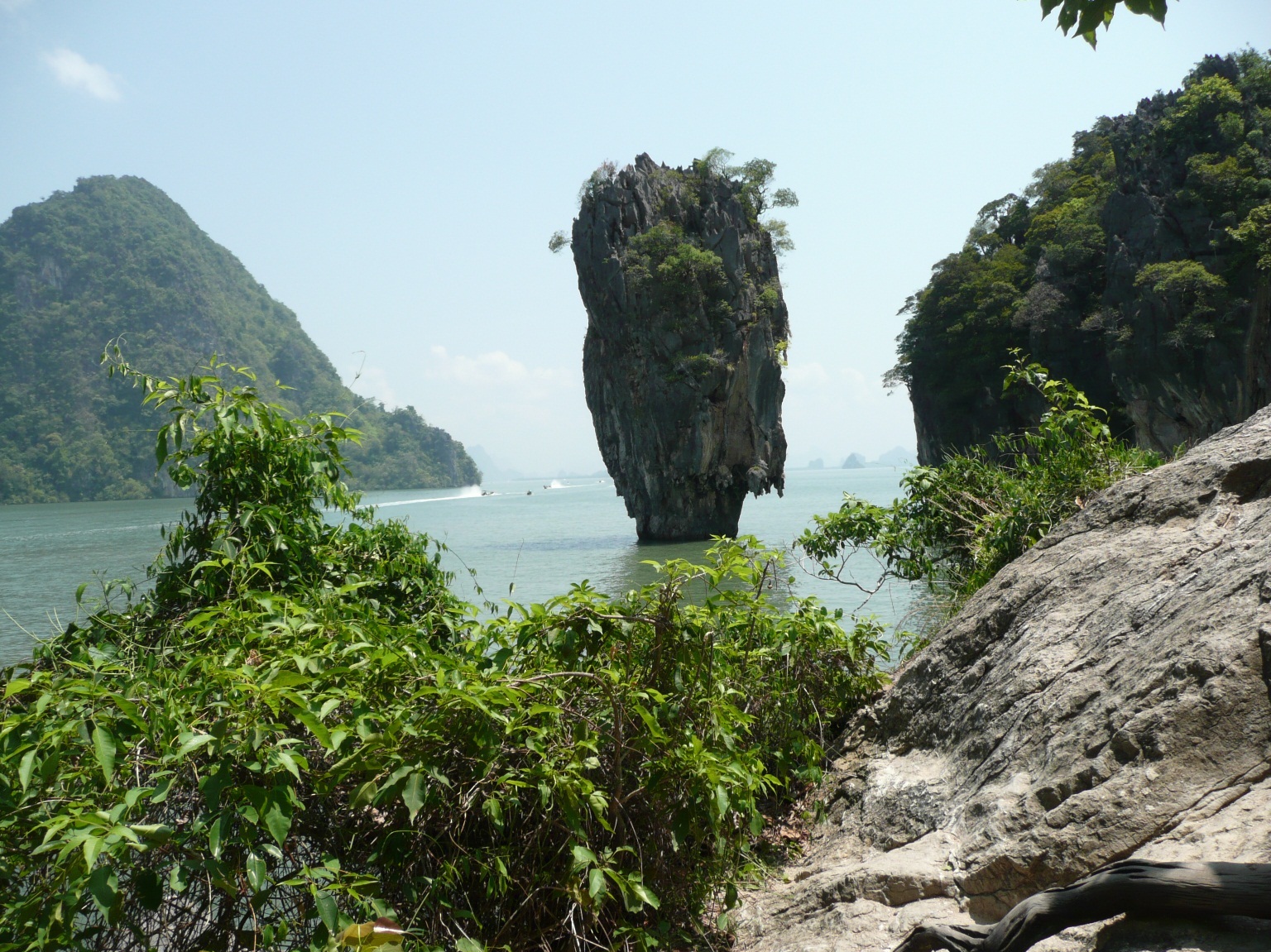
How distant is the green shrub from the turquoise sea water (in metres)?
0.57

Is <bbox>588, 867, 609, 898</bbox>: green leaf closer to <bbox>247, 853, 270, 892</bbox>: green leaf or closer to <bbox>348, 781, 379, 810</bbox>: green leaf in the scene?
<bbox>348, 781, 379, 810</bbox>: green leaf

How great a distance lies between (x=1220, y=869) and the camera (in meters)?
1.74

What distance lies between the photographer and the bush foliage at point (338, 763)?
1850 mm

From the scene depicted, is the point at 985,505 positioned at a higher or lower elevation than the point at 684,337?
lower

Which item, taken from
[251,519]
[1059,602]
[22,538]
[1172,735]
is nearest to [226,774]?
[251,519]

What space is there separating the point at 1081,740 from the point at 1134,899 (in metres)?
0.90

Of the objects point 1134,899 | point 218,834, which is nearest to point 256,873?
point 218,834

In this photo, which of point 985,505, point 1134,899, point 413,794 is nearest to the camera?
point 1134,899

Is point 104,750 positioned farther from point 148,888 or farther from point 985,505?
point 985,505

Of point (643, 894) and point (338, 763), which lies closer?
point (338, 763)

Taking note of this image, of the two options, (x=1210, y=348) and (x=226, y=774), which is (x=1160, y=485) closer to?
(x=226, y=774)

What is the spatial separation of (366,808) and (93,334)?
114459 millimetres

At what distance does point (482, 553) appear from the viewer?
33.2m

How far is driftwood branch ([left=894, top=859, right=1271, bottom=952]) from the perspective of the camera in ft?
5.60
